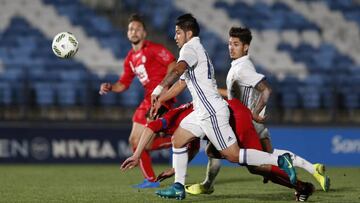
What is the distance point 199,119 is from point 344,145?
859 cm

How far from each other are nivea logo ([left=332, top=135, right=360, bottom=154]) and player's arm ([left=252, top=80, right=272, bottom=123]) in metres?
8.08

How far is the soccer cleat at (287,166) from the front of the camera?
8.15 metres

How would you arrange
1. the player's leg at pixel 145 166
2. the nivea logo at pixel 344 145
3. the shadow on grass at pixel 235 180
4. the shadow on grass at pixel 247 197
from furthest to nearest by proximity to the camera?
the nivea logo at pixel 344 145, the shadow on grass at pixel 235 180, the player's leg at pixel 145 166, the shadow on grass at pixel 247 197

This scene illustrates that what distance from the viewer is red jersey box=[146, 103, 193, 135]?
8812mm

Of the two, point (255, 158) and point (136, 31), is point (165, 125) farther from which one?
point (136, 31)

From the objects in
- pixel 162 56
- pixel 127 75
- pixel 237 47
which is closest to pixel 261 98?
pixel 237 47

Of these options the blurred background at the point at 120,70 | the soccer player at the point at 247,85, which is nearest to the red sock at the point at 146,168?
the soccer player at the point at 247,85

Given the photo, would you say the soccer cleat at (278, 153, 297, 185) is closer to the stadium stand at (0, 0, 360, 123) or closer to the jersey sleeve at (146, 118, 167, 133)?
the jersey sleeve at (146, 118, 167, 133)

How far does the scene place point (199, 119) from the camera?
333 inches

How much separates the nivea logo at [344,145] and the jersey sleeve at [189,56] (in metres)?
8.70

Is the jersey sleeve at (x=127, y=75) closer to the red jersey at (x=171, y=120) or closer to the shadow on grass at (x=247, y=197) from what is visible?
the red jersey at (x=171, y=120)

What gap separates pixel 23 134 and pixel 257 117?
8.16m

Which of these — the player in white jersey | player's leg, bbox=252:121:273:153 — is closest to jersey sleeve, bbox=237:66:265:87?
the player in white jersey

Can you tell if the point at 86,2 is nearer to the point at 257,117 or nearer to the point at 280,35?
the point at 280,35
